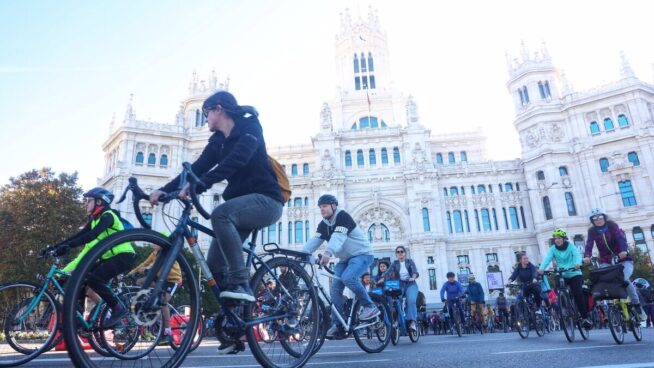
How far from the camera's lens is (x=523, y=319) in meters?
9.23

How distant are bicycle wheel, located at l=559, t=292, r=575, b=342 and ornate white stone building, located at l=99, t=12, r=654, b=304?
35276 millimetres

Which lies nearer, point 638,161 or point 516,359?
point 516,359

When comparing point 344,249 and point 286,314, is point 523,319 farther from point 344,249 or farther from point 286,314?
point 286,314

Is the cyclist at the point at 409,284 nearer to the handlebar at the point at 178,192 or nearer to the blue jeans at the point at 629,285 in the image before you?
the blue jeans at the point at 629,285

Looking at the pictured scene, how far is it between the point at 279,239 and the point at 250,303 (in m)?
43.9

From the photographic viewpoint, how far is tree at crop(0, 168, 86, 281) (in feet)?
75.8

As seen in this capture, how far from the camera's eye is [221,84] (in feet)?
180

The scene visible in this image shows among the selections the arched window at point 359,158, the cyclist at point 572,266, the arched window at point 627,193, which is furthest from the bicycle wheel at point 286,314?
the arched window at point 627,193

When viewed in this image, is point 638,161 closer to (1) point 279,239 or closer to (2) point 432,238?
(2) point 432,238

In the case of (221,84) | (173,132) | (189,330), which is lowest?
(189,330)

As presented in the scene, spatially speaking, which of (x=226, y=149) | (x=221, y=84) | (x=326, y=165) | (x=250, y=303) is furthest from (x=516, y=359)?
(x=221, y=84)

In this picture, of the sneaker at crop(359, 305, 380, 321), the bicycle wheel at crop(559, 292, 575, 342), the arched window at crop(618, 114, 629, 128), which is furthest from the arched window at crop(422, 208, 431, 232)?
the sneaker at crop(359, 305, 380, 321)

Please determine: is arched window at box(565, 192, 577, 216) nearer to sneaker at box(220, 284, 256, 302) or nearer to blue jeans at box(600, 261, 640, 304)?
blue jeans at box(600, 261, 640, 304)

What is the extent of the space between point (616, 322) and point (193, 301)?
6.40 metres
